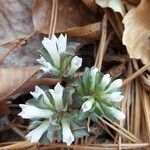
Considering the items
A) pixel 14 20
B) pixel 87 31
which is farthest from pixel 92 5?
pixel 14 20

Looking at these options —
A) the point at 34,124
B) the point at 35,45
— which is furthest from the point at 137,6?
the point at 34,124

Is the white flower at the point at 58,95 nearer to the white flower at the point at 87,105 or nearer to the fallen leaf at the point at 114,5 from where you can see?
the white flower at the point at 87,105

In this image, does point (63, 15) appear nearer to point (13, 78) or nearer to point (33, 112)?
point (13, 78)

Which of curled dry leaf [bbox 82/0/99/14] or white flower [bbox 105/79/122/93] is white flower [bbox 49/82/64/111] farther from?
curled dry leaf [bbox 82/0/99/14]

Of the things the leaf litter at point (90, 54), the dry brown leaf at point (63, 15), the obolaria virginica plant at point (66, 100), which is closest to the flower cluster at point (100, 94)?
the obolaria virginica plant at point (66, 100)

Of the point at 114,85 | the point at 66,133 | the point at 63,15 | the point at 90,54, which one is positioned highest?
the point at 63,15

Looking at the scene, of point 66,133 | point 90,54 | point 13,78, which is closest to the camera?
point 66,133

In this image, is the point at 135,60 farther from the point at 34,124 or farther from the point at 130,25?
the point at 34,124
